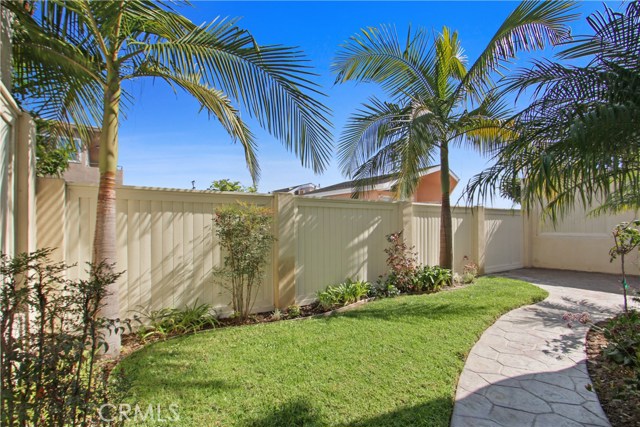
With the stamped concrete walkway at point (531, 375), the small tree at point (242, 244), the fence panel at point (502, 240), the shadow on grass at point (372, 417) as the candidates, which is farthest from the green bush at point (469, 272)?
the shadow on grass at point (372, 417)

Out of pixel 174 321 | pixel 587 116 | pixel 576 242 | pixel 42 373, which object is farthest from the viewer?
pixel 576 242

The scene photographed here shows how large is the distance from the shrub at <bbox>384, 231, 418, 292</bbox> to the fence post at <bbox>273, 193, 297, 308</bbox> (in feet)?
8.55

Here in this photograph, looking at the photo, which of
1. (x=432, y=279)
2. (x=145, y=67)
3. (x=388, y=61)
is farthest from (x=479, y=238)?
(x=145, y=67)

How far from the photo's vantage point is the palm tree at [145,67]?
3238 mm

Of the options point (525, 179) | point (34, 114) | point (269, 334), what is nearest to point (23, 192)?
point (34, 114)

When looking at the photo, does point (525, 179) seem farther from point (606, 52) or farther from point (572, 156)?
point (606, 52)

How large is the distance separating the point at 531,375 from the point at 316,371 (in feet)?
8.41

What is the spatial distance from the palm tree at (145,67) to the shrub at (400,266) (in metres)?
4.25

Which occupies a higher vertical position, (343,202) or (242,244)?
(343,202)

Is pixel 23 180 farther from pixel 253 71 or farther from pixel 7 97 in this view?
pixel 253 71

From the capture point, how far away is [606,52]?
10.5 feet

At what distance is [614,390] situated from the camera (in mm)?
3230

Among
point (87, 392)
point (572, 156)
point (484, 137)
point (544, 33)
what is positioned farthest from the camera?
point (484, 137)

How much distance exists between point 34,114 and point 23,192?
1570 millimetres
